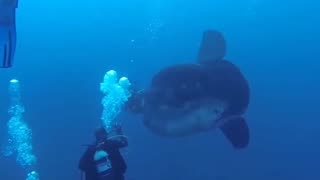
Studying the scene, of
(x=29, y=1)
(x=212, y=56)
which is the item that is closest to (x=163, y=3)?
(x=29, y=1)

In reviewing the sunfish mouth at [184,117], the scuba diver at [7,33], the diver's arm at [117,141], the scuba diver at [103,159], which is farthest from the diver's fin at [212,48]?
the scuba diver at [7,33]

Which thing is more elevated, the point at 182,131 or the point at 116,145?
the point at 182,131

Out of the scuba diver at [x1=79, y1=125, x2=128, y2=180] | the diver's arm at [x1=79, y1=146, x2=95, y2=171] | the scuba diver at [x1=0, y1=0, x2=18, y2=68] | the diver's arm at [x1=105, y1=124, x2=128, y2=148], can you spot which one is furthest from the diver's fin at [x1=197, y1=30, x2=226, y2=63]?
the scuba diver at [x1=0, y1=0, x2=18, y2=68]

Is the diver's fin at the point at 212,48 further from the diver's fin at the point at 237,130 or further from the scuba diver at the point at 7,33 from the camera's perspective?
the scuba diver at the point at 7,33

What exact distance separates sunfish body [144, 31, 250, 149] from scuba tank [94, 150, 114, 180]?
2.15 meters

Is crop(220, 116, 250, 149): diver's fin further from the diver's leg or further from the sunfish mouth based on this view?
the diver's leg

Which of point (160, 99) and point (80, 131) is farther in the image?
point (80, 131)

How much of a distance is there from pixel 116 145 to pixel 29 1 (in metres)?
41.4

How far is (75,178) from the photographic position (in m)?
19.9

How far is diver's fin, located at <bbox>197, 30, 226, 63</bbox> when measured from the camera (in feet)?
25.5

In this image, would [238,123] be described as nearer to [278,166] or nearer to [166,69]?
[166,69]

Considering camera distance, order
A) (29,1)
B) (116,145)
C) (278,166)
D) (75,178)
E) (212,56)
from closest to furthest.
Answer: (116,145) → (212,56) → (75,178) → (278,166) → (29,1)

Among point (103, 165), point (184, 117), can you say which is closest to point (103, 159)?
point (103, 165)

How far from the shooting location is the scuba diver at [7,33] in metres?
1.15
